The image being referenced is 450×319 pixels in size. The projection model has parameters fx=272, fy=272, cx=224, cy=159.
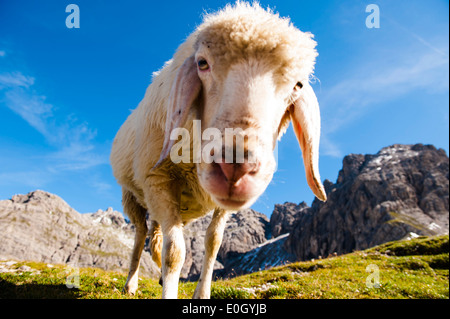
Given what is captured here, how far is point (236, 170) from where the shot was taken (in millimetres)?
2379

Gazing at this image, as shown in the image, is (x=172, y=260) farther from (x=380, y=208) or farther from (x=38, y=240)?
(x=38, y=240)

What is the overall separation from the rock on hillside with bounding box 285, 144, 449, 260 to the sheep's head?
412 feet

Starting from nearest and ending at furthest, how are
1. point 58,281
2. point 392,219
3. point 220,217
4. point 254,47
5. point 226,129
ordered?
point 226,129 → point 254,47 → point 220,217 → point 58,281 → point 392,219

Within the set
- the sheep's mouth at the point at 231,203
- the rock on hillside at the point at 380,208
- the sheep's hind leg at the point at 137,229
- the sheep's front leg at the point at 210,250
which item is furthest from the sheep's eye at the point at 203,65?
the rock on hillside at the point at 380,208

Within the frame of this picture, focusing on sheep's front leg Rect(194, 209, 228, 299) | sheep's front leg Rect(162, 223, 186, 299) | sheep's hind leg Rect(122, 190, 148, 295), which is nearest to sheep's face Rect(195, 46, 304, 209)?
sheep's front leg Rect(162, 223, 186, 299)

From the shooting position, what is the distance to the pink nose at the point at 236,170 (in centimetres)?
237

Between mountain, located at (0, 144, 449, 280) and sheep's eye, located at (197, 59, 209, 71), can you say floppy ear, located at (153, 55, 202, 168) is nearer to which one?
sheep's eye, located at (197, 59, 209, 71)

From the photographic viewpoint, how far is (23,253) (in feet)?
537

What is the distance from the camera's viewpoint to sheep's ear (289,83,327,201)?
357 cm

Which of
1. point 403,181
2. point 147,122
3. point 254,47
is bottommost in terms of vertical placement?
point 254,47

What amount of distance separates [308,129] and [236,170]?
1675 mm

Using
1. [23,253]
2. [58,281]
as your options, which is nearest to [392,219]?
[58,281]

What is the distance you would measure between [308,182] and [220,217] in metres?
1.82
